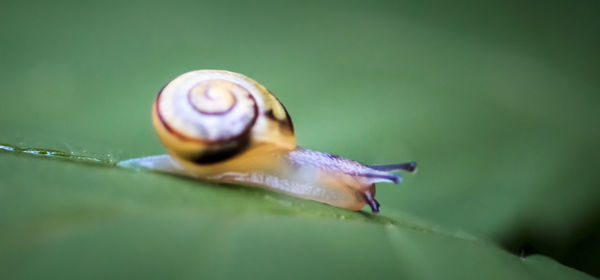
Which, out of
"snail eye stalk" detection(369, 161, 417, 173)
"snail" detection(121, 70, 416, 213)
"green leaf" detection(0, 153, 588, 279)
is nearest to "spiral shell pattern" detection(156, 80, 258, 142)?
"snail" detection(121, 70, 416, 213)

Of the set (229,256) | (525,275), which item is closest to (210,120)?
(229,256)

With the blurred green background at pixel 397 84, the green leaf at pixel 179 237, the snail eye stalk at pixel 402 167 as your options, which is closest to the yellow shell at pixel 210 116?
the green leaf at pixel 179 237

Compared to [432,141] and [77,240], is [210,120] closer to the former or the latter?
[77,240]

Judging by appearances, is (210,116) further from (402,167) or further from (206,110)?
(402,167)

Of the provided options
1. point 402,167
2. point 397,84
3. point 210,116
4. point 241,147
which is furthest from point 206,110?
point 397,84

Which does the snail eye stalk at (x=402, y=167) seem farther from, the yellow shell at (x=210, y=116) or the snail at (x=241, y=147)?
the yellow shell at (x=210, y=116)

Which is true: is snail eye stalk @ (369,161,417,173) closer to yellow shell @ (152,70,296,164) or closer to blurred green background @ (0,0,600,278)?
blurred green background @ (0,0,600,278)
